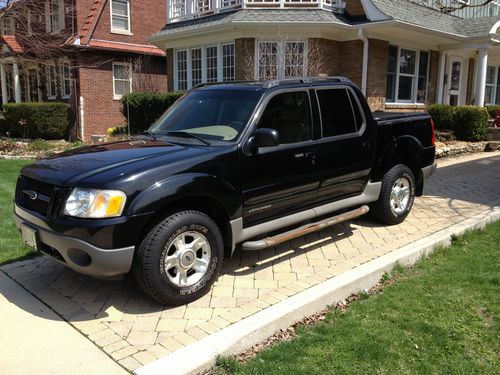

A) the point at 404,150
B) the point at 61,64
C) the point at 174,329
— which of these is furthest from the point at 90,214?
the point at 61,64

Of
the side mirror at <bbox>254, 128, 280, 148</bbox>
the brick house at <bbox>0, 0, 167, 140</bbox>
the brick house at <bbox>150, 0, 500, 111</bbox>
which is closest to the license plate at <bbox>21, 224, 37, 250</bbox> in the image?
the side mirror at <bbox>254, 128, 280, 148</bbox>

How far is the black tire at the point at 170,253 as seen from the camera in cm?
379

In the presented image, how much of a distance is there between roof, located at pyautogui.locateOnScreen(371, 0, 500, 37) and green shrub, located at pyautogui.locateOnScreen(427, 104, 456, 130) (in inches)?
104

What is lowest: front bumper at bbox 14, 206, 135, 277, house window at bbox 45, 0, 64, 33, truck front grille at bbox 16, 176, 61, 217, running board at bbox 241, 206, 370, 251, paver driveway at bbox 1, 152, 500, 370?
paver driveway at bbox 1, 152, 500, 370

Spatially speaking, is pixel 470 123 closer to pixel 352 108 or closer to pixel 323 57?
pixel 323 57

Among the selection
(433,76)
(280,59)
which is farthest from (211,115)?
(433,76)

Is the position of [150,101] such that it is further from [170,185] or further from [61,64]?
[170,185]

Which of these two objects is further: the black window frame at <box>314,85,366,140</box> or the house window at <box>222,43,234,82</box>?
the house window at <box>222,43,234,82</box>

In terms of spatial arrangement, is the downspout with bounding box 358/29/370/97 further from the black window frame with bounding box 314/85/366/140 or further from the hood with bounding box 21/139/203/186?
the hood with bounding box 21/139/203/186

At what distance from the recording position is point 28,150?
14602mm

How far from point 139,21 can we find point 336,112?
19.3 metres

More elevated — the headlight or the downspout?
the downspout

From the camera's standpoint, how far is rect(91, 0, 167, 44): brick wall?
20984mm

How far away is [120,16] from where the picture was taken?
71.5 ft
